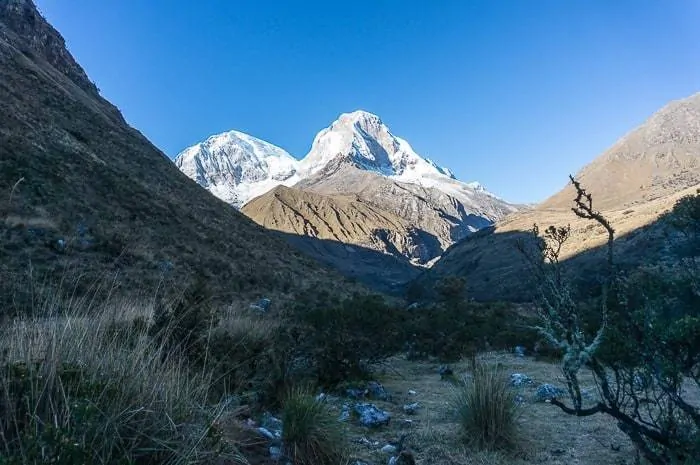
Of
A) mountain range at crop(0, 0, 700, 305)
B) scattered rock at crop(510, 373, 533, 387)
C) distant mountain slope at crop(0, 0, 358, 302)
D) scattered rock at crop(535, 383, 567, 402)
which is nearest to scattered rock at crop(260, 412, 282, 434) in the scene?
mountain range at crop(0, 0, 700, 305)

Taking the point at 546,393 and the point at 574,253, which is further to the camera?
the point at 574,253

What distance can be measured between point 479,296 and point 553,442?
64.2 metres

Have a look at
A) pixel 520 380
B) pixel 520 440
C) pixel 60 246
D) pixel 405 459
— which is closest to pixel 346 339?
pixel 520 380

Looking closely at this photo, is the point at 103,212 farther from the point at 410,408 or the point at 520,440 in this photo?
the point at 520,440

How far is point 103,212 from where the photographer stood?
71.1 feet

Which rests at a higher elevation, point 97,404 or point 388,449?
point 97,404

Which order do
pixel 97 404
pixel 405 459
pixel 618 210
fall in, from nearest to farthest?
pixel 97 404, pixel 405 459, pixel 618 210

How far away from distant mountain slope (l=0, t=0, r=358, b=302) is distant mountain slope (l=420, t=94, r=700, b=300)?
12.9 m

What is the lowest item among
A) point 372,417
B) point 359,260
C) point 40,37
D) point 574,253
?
point 372,417

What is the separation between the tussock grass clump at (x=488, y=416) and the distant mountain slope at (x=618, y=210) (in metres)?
1.30

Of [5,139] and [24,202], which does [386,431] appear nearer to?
[24,202]

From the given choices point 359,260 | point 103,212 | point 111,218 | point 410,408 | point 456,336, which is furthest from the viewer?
point 359,260

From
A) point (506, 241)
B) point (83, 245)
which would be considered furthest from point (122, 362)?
point (506, 241)

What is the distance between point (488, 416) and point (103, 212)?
21.2m
